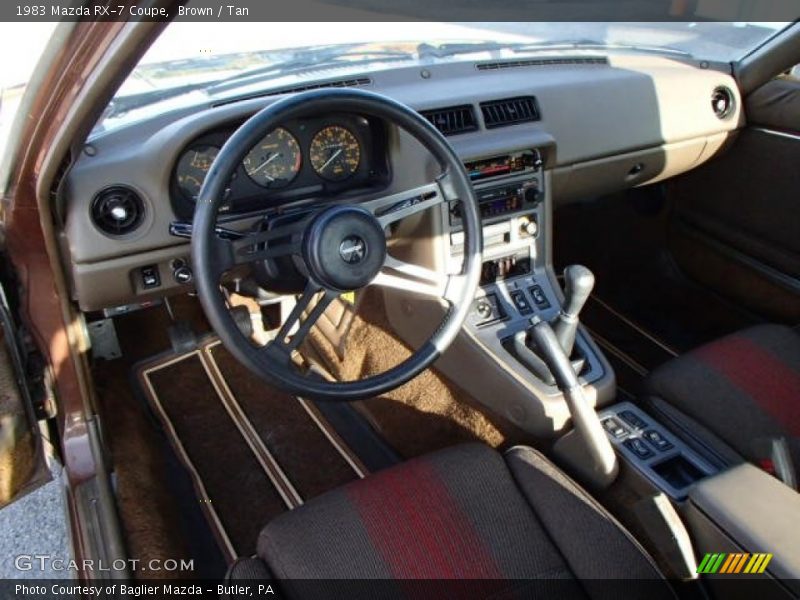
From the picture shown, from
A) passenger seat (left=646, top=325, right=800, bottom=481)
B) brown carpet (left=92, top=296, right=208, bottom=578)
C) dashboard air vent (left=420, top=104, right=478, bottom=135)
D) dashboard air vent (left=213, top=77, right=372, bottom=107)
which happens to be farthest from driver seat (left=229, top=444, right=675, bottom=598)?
dashboard air vent (left=213, top=77, right=372, bottom=107)

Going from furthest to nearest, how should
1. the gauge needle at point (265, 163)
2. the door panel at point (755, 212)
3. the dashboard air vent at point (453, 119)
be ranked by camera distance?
the door panel at point (755, 212) → the dashboard air vent at point (453, 119) → the gauge needle at point (265, 163)

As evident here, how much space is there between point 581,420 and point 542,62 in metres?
1.32

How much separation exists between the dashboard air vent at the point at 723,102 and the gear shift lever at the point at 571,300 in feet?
3.68

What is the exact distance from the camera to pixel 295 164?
74.2 inches

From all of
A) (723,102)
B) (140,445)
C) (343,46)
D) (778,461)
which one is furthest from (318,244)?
(723,102)

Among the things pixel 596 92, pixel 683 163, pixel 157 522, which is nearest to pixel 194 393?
pixel 157 522

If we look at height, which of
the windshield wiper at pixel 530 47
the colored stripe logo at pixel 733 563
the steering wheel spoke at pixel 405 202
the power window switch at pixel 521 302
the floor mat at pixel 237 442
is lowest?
the floor mat at pixel 237 442

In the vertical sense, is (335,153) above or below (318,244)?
above

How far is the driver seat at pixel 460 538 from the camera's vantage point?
1488 millimetres

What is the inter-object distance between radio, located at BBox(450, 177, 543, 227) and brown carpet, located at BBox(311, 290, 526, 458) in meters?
0.55

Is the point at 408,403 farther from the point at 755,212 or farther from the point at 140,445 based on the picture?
the point at 755,212

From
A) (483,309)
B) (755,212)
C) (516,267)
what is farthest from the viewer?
(755,212)

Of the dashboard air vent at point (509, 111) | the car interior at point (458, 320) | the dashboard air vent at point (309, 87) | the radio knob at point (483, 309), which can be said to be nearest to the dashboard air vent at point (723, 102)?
the car interior at point (458, 320)

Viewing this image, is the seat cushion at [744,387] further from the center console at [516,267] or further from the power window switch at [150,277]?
the power window switch at [150,277]
